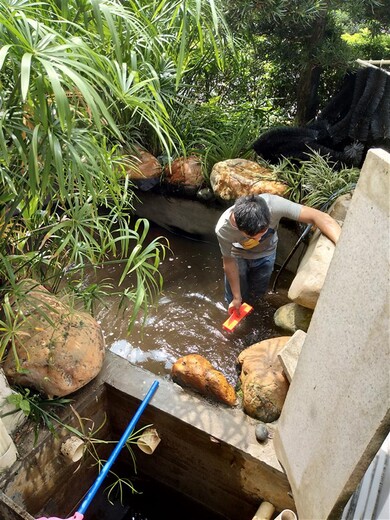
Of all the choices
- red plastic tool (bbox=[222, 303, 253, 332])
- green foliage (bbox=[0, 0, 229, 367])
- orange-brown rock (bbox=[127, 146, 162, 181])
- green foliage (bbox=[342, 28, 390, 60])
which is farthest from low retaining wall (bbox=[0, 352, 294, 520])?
green foliage (bbox=[342, 28, 390, 60])

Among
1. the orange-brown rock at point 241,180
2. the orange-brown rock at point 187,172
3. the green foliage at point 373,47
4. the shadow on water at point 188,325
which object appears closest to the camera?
the shadow on water at point 188,325

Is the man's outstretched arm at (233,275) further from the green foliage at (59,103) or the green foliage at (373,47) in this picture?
the green foliage at (373,47)

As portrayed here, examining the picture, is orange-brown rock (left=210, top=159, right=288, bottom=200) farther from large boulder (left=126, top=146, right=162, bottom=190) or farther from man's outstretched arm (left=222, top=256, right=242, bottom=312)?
man's outstretched arm (left=222, top=256, right=242, bottom=312)

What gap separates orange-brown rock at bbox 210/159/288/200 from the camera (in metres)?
3.78

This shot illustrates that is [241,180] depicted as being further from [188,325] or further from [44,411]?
[44,411]

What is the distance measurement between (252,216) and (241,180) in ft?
4.09

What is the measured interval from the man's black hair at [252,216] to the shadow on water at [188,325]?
0.86 meters

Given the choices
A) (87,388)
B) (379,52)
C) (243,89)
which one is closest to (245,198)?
(87,388)

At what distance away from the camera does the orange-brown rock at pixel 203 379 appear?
2.57m

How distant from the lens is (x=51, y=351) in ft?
7.91

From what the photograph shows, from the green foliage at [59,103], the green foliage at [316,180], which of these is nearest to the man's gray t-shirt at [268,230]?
the green foliage at [316,180]

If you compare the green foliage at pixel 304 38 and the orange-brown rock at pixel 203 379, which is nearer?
the orange-brown rock at pixel 203 379

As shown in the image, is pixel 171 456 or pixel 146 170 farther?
pixel 146 170

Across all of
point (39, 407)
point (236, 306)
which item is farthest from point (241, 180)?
point (39, 407)
